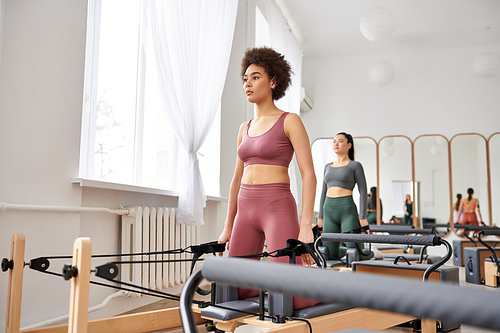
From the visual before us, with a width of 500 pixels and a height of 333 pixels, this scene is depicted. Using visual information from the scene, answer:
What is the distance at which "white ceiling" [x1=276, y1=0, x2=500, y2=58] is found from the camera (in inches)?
238

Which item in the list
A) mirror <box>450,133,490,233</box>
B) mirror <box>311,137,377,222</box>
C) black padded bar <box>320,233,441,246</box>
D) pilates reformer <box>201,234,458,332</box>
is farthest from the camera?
mirror <box>311,137,377,222</box>

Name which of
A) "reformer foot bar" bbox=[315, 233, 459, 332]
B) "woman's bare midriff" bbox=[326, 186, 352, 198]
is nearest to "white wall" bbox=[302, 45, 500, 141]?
"woman's bare midriff" bbox=[326, 186, 352, 198]

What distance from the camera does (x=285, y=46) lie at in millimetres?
6004

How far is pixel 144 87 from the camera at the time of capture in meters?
3.38

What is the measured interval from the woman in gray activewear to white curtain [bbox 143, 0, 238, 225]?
3.78 feet

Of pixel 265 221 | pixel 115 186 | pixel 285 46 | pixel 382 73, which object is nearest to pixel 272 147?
pixel 265 221

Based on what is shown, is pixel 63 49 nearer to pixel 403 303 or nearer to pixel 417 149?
pixel 403 303

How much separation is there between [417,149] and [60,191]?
6480mm

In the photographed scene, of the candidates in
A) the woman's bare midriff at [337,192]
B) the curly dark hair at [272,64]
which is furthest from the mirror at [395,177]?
the curly dark hair at [272,64]

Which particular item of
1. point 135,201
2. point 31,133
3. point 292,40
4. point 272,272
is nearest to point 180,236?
point 135,201

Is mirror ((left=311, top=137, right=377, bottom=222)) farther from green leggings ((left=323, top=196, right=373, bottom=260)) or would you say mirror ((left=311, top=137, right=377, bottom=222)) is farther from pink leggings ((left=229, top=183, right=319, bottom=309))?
pink leggings ((left=229, top=183, right=319, bottom=309))

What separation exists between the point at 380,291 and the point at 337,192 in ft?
10.5

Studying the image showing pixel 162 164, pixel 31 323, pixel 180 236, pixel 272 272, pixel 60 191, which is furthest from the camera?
pixel 162 164

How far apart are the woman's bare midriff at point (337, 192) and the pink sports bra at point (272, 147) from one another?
1.88 metres
